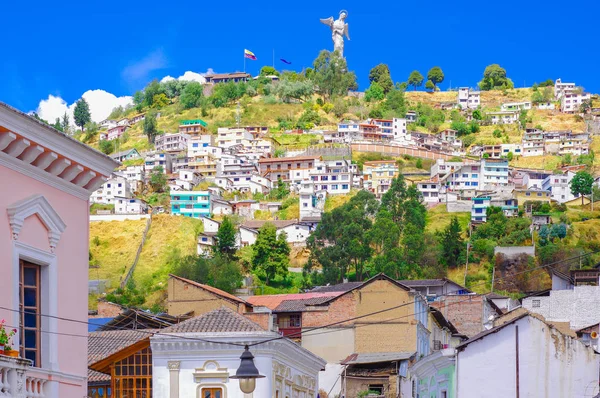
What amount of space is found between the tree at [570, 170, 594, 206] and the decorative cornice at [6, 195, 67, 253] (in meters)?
142

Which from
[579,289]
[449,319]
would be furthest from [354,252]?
[579,289]

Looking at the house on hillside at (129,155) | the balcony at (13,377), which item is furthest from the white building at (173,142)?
the balcony at (13,377)

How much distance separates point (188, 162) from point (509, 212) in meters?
50.7

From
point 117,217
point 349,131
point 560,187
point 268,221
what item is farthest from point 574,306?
point 349,131

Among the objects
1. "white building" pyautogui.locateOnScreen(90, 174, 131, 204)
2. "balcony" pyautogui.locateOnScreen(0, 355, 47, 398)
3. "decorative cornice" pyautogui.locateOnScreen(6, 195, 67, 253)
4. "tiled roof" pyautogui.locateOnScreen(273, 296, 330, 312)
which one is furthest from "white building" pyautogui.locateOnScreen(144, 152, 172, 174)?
"balcony" pyautogui.locateOnScreen(0, 355, 47, 398)

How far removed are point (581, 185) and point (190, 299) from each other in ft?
326

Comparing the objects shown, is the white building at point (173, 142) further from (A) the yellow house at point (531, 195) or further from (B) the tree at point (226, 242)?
(B) the tree at point (226, 242)

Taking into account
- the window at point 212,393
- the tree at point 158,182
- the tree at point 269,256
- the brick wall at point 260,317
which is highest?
the tree at point 158,182

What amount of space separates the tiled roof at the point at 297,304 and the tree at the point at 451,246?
57698 mm

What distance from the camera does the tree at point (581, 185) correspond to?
154 meters

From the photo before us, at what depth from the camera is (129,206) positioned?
153 meters

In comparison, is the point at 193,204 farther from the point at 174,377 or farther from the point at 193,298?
the point at 174,377

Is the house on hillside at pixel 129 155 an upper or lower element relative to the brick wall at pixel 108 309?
upper

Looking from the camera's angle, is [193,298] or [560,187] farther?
[560,187]
